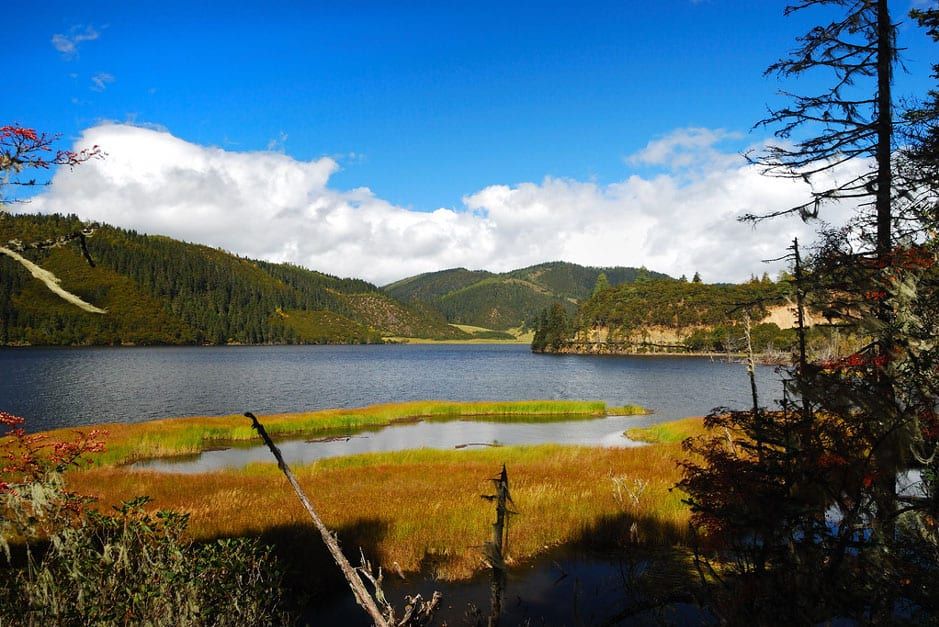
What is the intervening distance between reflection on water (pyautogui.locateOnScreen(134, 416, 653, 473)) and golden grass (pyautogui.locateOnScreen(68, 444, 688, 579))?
6883mm

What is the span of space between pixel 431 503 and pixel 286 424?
27196mm

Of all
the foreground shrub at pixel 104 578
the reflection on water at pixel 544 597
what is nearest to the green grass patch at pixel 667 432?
the reflection on water at pixel 544 597

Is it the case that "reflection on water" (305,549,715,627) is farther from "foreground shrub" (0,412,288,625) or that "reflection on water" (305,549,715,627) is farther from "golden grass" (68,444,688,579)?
"foreground shrub" (0,412,288,625)

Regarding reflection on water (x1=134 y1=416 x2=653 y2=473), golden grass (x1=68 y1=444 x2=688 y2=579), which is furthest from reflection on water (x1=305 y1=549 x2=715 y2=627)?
reflection on water (x1=134 y1=416 x2=653 y2=473)

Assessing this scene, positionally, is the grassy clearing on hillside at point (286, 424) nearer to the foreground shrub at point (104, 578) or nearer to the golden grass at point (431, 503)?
the golden grass at point (431, 503)

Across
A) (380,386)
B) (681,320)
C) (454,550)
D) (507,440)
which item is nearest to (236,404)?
(380,386)

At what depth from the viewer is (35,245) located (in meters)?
4.20

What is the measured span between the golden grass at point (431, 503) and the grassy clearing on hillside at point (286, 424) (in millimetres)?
8772

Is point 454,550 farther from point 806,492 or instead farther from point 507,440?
point 507,440

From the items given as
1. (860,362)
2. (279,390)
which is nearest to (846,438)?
(860,362)

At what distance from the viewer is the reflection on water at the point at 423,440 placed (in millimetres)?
29938

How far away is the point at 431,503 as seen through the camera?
1619 centimetres

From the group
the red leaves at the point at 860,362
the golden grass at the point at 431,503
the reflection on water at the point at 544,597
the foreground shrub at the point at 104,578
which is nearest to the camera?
the foreground shrub at the point at 104,578

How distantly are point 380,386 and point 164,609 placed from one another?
70491mm
